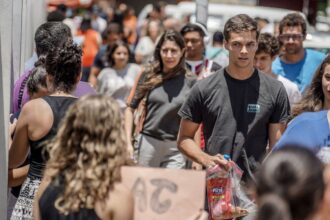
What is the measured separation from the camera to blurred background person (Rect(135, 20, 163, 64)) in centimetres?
1697

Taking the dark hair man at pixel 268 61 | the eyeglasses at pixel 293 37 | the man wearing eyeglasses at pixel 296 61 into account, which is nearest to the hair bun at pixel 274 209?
the dark hair man at pixel 268 61

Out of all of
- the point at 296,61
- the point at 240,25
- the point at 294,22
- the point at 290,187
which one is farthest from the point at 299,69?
the point at 290,187

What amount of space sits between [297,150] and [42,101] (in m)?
2.60

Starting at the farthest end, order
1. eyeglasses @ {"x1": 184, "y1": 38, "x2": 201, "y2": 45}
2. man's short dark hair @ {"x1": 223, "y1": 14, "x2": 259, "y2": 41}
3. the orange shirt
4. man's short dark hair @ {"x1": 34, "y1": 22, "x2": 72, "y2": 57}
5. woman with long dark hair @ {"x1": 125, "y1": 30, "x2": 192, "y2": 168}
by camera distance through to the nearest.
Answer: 1. the orange shirt
2. eyeglasses @ {"x1": 184, "y1": 38, "x2": 201, "y2": 45}
3. woman with long dark hair @ {"x1": 125, "y1": 30, "x2": 192, "y2": 168}
4. man's short dark hair @ {"x1": 34, "y1": 22, "x2": 72, "y2": 57}
5. man's short dark hair @ {"x1": 223, "y1": 14, "x2": 259, "y2": 41}

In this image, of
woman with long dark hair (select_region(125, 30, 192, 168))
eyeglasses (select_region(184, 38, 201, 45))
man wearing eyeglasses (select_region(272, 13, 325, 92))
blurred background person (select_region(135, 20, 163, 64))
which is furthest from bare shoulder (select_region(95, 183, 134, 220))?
blurred background person (select_region(135, 20, 163, 64))

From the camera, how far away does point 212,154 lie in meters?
7.21

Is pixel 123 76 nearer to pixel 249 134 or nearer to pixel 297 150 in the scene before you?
pixel 249 134

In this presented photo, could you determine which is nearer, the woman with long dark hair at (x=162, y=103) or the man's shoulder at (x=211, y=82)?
the man's shoulder at (x=211, y=82)

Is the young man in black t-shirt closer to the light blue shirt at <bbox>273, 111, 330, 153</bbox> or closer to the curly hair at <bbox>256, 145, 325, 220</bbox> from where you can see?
the light blue shirt at <bbox>273, 111, 330, 153</bbox>

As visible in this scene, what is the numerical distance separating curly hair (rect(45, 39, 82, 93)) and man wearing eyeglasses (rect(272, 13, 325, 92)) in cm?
450

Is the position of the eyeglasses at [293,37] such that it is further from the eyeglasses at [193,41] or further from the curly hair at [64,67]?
the curly hair at [64,67]

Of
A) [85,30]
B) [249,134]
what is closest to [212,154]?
[249,134]

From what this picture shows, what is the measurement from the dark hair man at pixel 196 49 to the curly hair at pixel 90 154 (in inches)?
231

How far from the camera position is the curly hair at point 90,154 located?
14.8ft
